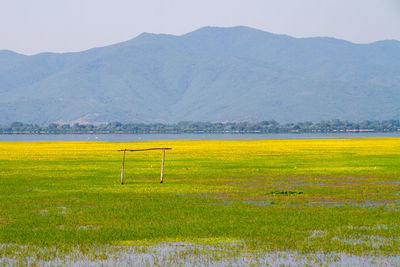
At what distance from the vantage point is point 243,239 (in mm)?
19359

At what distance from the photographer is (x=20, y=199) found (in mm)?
29078

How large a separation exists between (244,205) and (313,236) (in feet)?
24.2

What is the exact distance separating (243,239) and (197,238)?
4.67ft

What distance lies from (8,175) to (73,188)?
10.8 metres

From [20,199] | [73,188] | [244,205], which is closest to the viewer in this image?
[244,205]

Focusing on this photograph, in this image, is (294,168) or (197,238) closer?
(197,238)

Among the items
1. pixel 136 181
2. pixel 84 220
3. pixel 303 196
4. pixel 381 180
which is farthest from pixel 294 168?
pixel 84 220

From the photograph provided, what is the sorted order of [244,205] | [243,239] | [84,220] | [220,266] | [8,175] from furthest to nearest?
[8,175]
[244,205]
[84,220]
[243,239]
[220,266]

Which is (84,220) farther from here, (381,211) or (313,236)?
(381,211)

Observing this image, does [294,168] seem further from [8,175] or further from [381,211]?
[381,211]

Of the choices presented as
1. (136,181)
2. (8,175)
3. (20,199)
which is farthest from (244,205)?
(8,175)

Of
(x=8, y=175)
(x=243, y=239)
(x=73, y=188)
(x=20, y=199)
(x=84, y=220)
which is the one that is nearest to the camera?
(x=243, y=239)

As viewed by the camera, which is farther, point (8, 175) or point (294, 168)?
point (294, 168)

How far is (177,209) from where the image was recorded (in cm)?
2570
